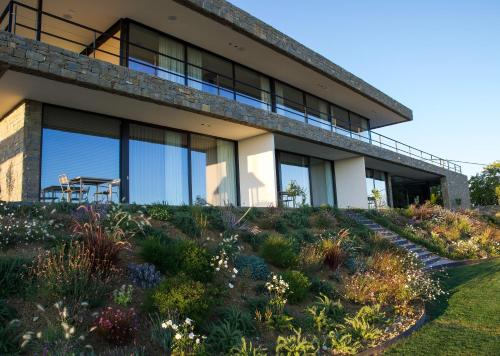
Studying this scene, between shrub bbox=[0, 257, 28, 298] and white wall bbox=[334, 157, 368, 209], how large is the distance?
55.3 feet

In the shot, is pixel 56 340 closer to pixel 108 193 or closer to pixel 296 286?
pixel 296 286

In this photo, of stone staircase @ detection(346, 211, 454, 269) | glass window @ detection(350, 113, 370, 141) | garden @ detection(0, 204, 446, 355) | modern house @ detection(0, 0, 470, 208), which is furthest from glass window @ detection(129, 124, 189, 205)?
glass window @ detection(350, 113, 370, 141)

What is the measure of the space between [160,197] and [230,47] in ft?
19.7

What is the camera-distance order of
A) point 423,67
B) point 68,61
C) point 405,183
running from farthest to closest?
point 405,183 < point 423,67 < point 68,61

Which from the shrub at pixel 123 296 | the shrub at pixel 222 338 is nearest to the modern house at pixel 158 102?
the shrub at pixel 123 296

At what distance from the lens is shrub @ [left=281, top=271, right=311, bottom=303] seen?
18.8 feet

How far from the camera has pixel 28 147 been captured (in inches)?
386

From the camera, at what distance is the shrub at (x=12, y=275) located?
A: 14.2ft

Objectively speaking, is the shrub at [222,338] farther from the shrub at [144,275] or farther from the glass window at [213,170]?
the glass window at [213,170]

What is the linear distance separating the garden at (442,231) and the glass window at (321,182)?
11.8 ft

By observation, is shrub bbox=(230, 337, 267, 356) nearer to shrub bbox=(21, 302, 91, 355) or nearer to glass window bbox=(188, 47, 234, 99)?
shrub bbox=(21, 302, 91, 355)

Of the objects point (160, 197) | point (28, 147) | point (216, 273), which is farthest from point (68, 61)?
point (216, 273)

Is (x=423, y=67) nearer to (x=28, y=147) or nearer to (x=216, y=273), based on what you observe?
(x=216, y=273)

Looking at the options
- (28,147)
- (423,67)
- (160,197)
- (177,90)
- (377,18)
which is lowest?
(160,197)
